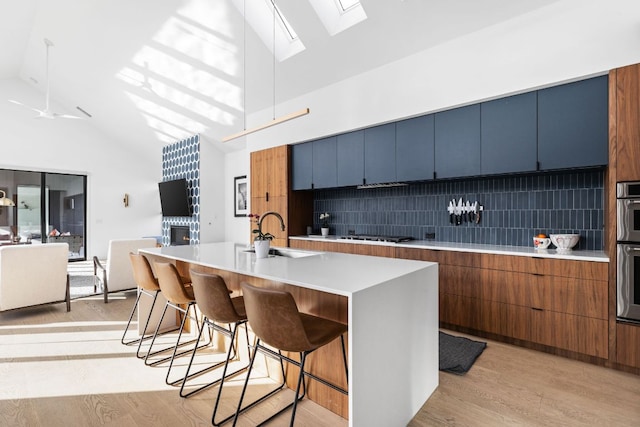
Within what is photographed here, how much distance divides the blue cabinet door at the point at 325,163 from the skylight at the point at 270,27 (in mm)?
1241

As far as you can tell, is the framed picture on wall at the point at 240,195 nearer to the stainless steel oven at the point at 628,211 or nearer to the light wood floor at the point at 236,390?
the light wood floor at the point at 236,390

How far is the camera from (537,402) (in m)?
2.17

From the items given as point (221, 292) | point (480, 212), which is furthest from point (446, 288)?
point (221, 292)

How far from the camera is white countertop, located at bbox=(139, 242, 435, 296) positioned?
1680 millimetres

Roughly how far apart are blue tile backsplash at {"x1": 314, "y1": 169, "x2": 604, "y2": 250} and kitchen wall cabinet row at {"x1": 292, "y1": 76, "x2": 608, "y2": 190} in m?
0.40

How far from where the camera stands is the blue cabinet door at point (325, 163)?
186 inches

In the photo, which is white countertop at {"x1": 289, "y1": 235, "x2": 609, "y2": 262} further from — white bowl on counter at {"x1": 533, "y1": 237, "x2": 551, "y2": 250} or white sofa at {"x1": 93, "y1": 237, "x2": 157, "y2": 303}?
white sofa at {"x1": 93, "y1": 237, "x2": 157, "y2": 303}

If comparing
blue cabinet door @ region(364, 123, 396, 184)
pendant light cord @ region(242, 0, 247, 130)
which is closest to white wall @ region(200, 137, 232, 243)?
pendant light cord @ region(242, 0, 247, 130)

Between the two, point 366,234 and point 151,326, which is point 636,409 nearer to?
point 366,234

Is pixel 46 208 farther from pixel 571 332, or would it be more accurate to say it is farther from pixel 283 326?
pixel 571 332

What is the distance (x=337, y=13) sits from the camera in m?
3.92

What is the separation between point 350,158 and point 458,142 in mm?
1455

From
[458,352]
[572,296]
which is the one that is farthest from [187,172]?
[572,296]

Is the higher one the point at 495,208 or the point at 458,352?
the point at 495,208
